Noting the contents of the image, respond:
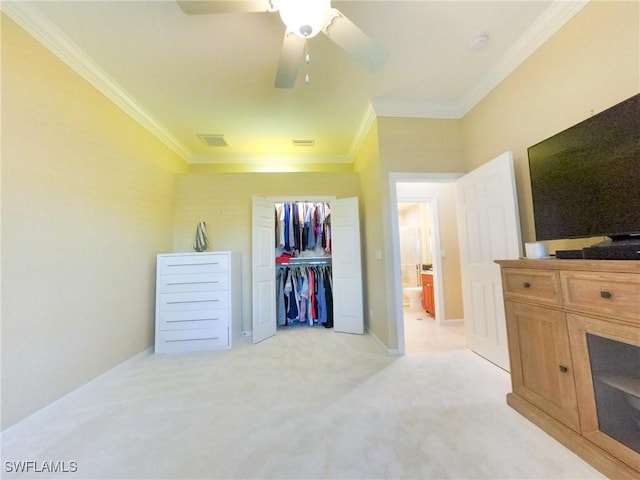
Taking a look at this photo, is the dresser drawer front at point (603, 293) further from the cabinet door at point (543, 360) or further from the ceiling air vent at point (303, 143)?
the ceiling air vent at point (303, 143)

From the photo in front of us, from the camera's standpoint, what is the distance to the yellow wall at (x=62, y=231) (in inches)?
63.8

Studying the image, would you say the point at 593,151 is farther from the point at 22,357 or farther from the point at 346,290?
the point at 22,357

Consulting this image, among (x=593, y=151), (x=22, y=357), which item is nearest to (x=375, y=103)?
(x=593, y=151)

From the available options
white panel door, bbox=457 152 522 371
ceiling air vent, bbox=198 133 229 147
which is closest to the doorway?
white panel door, bbox=457 152 522 371

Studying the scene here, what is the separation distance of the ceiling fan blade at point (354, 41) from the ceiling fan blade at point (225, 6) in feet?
1.13

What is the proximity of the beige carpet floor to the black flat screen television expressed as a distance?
1.22 m

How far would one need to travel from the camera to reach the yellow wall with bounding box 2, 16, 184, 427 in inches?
63.8

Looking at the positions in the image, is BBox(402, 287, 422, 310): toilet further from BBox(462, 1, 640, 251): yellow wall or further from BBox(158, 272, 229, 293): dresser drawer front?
BBox(158, 272, 229, 293): dresser drawer front

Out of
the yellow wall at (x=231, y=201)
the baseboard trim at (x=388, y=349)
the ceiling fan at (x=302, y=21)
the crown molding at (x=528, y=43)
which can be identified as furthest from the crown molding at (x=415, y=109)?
the baseboard trim at (x=388, y=349)

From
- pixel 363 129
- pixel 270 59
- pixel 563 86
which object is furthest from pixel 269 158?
pixel 563 86

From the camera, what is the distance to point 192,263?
122 inches

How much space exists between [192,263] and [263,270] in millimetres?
881

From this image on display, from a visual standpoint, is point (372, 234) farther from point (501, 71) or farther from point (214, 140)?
point (214, 140)

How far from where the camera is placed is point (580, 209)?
5.00 ft
